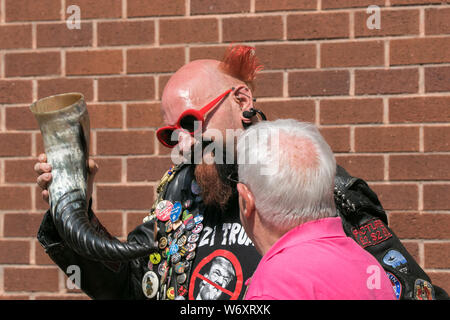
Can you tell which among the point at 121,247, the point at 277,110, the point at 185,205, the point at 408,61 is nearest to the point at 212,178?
the point at 185,205

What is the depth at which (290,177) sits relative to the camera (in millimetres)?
1434

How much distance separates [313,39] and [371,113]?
47 centimetres

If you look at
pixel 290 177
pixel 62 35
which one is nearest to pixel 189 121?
pixel 290 177

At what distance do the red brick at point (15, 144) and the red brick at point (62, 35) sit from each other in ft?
1.66

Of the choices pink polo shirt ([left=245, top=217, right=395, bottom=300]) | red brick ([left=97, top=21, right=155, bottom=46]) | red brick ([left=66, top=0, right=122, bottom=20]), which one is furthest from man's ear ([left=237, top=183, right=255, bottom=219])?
red brick ([left=66, top=0, right=122, bottom=20])

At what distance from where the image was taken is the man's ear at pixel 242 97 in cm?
210

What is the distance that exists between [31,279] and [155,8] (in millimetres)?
1609

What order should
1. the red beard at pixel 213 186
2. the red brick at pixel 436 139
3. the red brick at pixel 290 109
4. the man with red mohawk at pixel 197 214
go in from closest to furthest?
the man with red mohawk at pixel 197 214 < the red beard at pixel 213 186 < the red brick at pixel 436 139 < the red brick at pixel 290 109

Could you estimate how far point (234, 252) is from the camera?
1964 mm

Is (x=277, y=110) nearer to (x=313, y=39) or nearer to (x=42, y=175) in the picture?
(x=313, y=39)

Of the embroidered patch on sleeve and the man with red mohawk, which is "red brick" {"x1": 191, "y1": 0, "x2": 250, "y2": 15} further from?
the embroidered patch on sleeve

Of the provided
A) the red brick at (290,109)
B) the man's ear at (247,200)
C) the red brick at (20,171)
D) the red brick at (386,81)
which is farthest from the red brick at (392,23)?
the red brick at (20,171)

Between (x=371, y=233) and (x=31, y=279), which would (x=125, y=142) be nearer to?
(x=31, y=279)

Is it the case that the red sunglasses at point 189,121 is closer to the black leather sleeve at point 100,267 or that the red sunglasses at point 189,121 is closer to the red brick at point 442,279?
the black leather sleeve at point 100,267
